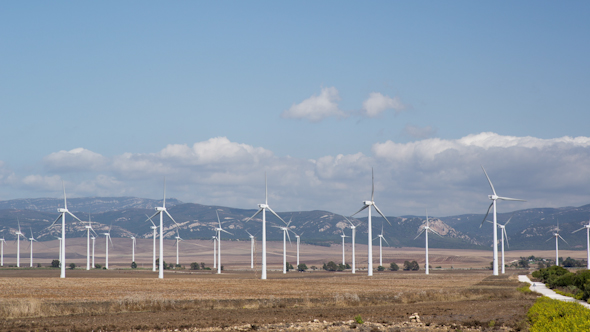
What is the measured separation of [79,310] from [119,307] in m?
2.81

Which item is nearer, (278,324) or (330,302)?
(278,324)

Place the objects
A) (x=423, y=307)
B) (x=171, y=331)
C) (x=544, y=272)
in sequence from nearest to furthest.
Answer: (x=171, y=331) < (x=423, y=307) < (x=544, y=272)

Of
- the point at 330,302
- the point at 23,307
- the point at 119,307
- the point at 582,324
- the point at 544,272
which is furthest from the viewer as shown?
the point at 544,272

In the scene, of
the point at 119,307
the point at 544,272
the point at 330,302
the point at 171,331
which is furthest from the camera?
the point at 544,272

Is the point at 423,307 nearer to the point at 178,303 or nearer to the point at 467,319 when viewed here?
the point at 467,319

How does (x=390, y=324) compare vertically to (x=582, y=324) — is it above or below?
below

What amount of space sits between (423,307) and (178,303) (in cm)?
1891

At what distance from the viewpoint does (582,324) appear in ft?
76.9

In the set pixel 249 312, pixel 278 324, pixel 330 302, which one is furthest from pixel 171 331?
pixel 330 302

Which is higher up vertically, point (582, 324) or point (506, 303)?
point (582, 324)

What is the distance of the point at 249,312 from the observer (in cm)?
4375

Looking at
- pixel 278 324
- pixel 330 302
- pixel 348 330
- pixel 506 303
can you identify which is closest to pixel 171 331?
pixel 278 324

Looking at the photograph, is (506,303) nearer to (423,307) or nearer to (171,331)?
(423,307)

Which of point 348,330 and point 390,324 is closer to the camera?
point 348,330
